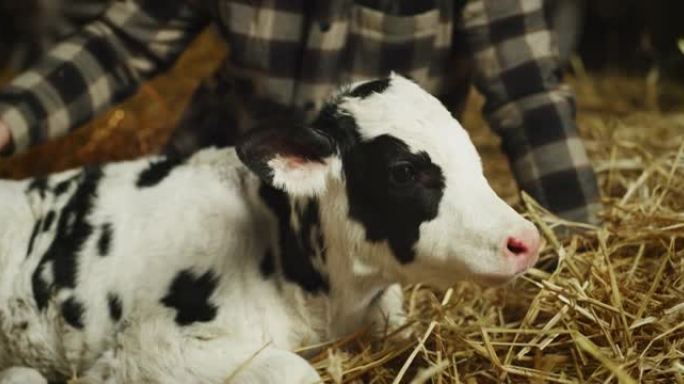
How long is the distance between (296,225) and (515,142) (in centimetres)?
78

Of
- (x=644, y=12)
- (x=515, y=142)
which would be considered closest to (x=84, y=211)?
(x=515, y=142)

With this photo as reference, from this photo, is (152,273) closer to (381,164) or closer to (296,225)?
(296,225)

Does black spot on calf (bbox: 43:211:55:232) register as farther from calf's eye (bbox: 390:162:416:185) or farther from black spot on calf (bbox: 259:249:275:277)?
calf's eye (bbox: 390:162:416:185)

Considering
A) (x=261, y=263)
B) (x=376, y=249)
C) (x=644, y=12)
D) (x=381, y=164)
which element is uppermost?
(x=381, y=164)

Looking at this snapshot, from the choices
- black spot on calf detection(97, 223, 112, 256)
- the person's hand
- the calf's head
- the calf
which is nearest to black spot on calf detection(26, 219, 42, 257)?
the calf

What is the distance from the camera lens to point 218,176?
212 cm

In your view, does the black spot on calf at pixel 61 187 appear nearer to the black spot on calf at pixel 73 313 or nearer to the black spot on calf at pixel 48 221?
the black spot on calf at pixel 48 221

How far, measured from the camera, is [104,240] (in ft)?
6.79

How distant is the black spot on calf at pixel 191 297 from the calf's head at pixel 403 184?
350 millimetres

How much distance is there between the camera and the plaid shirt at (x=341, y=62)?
2.33 meters

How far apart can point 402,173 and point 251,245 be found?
1.61 feet

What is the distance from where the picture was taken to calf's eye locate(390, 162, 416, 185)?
68.1 inches

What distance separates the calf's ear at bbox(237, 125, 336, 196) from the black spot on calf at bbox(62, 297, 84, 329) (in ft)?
2.07

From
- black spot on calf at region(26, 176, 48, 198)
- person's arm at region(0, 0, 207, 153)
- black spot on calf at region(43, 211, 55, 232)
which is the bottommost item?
black spot on calf at region(43, 211, 55, 232)
